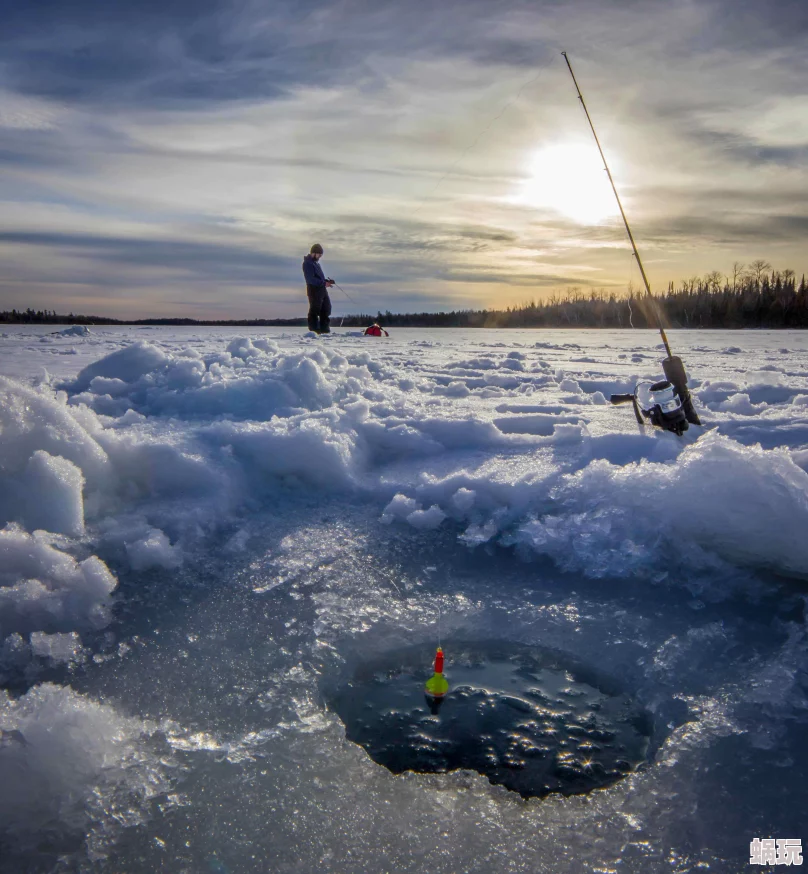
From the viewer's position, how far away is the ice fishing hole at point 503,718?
1797 millimetres

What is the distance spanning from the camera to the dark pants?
12.6m

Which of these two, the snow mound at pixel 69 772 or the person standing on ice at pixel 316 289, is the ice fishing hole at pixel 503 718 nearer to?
the snow mound at pixel 69 772

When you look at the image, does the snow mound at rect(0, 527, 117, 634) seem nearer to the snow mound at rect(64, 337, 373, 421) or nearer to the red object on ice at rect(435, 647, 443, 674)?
the red object on ice at rect(435, 647, 443, 674)

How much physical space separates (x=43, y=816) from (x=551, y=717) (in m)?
1.53

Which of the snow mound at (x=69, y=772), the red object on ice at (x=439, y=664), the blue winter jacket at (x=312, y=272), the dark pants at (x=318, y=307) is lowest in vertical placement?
the snow mound at (x=69, y=772)

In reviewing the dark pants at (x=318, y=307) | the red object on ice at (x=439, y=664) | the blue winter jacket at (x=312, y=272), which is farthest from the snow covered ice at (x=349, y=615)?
the dark pants at (x=318, y=307)

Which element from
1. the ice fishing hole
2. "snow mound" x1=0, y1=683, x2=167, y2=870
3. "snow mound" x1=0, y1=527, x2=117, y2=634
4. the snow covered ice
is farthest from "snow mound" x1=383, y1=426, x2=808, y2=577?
"snow mound" x1=0, y1=683, x2=167, y2=870

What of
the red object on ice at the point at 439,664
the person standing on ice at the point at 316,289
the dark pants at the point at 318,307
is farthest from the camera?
the dark pants at the point at 318,307

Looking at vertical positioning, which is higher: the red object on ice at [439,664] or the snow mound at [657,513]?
the snow mound at [657,513]

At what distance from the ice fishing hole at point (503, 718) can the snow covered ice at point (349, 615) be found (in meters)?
0.06

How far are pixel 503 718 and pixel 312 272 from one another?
10.9 m

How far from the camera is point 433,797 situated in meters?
1.66

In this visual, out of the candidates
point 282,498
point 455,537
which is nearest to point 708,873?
point 455,537

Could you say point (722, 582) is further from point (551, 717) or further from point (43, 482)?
point (43, 482)
